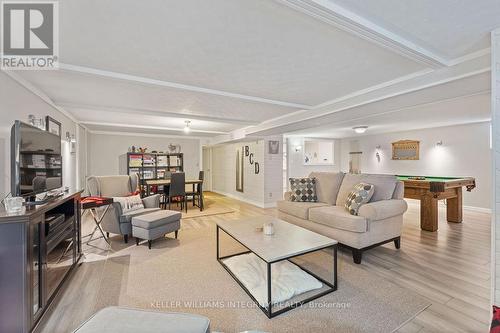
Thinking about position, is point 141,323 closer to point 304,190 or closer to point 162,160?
point 304,190

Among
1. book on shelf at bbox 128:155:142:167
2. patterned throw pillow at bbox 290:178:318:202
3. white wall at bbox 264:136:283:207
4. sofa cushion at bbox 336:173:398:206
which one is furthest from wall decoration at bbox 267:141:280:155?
book on shelf at bbox 128:155:142:167

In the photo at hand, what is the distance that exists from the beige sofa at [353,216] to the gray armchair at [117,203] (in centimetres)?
239

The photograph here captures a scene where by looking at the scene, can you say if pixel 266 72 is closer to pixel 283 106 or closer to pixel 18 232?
pixel 283 106

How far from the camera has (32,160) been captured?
2016 millimetres

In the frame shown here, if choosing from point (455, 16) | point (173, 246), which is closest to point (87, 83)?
point (173, 246)

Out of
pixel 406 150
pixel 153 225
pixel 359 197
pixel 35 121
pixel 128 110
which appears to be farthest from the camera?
pixel 406 150

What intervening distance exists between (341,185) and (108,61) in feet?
11.8

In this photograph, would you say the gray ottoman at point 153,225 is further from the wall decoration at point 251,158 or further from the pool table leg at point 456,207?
the pool table leg at point 456,207

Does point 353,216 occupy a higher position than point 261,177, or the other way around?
point 261,177

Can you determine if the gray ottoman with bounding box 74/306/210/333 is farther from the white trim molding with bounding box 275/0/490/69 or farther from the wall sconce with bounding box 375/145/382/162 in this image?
the wall sconce with bounding box 375/145/382/162

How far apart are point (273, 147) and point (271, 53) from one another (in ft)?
14.7

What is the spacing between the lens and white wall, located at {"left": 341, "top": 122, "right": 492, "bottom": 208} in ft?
18.0

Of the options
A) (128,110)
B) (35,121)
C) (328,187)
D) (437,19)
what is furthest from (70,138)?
(437,19)

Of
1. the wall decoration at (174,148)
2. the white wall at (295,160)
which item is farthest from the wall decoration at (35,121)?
the white wall at (295,160)
